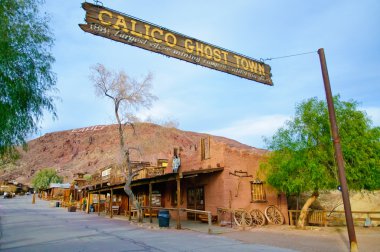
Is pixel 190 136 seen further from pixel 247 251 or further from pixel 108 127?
pixel 247 251

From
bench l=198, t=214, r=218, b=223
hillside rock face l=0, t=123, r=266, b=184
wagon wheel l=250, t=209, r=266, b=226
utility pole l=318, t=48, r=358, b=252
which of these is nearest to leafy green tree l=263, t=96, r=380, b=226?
wagon wheel l=250, t=209, r=266, b=226

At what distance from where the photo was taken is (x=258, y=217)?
19281 millimetres

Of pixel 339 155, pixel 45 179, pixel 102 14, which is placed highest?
pixel 45 179

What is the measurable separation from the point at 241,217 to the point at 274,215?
3.12 metres

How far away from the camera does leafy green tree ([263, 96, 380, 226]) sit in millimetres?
16016

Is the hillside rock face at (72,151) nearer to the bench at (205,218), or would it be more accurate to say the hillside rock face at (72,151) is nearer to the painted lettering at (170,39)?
the bench at (205,218)

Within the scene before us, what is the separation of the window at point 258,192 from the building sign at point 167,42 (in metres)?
13.6

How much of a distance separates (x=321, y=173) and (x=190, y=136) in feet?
475

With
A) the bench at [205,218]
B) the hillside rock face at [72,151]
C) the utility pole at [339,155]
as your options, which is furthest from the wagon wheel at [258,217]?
the hillside rock face at [72,151]

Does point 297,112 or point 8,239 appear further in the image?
point 297,112

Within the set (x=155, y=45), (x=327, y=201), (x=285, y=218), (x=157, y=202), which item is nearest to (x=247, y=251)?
(x=155, y=45)

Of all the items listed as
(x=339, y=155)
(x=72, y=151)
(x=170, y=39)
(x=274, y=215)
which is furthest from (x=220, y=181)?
(x=72, y=151)

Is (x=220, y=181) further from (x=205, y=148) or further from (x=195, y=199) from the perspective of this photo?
(x=195, y=199)

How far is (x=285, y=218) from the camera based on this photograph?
2145 cm
